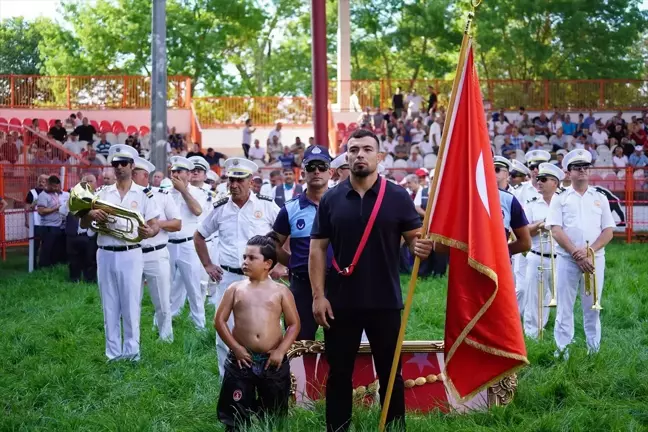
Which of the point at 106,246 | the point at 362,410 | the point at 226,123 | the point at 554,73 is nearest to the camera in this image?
the point at 362,410

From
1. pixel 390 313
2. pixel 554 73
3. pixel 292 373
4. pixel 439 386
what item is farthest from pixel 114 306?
pixel 554 73

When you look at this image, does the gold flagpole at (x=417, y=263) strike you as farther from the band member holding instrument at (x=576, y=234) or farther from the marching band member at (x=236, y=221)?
the band member holding instrument at (x=576, y=234)

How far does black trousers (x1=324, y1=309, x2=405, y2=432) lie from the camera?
6598 mm

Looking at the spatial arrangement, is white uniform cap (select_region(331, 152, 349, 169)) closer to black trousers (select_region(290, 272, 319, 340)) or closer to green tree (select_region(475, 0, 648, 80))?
black trousers (select_region(290, 272, 319, 340))

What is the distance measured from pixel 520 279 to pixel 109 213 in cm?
587

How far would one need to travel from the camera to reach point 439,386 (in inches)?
316

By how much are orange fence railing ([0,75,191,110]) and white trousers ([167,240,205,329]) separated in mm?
22011

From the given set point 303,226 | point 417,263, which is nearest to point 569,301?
point 303,226

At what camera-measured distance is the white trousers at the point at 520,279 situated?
13.1 m

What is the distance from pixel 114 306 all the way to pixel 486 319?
16.7 feet

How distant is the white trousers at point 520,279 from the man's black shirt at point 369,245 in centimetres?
671

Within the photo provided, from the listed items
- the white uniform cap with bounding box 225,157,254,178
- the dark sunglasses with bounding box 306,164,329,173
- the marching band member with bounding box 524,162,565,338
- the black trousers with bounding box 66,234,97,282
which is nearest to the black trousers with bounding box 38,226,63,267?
the black trousers with bounding box 66,234,97,282

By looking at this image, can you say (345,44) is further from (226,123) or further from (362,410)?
(362,410)

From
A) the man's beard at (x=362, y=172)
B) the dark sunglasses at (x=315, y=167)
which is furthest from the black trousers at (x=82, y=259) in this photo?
the man's beard at (x=362, y=172)
